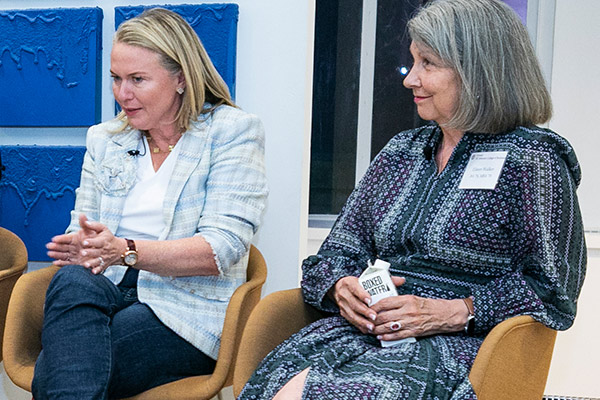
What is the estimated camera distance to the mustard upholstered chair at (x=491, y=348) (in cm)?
151

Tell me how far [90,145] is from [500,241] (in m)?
1.35

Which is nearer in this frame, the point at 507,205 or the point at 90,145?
the point at 507,205

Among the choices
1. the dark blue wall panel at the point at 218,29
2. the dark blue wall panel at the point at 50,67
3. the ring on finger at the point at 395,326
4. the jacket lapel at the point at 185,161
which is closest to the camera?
the ring on finger at the point at 395,326

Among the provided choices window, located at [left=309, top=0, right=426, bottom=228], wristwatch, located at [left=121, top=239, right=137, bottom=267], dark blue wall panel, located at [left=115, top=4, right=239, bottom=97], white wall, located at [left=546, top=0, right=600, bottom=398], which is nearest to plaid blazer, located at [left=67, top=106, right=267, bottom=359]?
wristwatch, located at [left=121, top=239, right=137, bottom=267]

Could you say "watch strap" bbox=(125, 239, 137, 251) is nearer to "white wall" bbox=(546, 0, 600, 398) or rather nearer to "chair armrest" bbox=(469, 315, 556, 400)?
"chair armrest" bbox=(469, 315, 556, 400)

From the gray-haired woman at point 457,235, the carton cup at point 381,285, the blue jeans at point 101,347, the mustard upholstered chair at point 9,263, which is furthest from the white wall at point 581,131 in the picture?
the mustard upholstered chair at point 9,263

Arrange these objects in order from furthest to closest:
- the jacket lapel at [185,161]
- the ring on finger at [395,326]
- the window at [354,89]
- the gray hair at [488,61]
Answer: the window at [354,89]
the jacket lapel at [185,161]
the gray hair at [488,61]
the ring on finger at [395,326]

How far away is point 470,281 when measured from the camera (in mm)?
1749

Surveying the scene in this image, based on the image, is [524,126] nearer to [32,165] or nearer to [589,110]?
[589,110]

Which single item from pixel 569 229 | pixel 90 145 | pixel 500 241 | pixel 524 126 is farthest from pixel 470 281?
pixel 90 145

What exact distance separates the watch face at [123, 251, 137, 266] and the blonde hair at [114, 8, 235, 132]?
1.54 feet

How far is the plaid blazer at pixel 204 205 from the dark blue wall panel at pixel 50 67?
62 cm

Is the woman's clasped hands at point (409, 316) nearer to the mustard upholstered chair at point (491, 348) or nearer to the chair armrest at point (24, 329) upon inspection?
the mustard upholstered chair at point (491, 348)

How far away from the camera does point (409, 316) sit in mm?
1631
